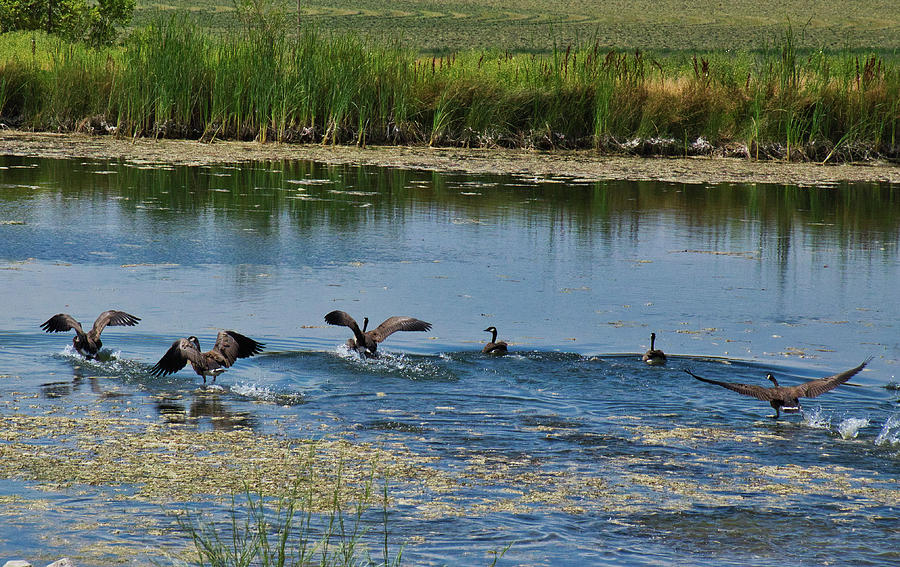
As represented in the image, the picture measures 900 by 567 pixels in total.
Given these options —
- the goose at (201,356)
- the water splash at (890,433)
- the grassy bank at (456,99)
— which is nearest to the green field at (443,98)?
the grassy bank at (456,99)

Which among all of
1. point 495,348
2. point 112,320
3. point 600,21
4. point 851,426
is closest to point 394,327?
point 495,348

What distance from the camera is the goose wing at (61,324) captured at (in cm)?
661

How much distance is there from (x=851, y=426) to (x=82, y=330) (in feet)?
13.9

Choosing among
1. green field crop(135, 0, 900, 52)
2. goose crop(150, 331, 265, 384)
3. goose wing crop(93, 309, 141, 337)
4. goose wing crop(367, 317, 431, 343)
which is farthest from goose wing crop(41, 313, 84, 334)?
green field crop(135, 0, 900, 52)

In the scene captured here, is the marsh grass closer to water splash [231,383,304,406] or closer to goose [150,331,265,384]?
water splash [231,383,304,406]

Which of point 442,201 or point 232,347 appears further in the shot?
point 442,201

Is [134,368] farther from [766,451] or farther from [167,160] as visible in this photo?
[167,160]

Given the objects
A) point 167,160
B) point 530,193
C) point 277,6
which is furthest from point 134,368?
point 277,6

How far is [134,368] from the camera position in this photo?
258 inches

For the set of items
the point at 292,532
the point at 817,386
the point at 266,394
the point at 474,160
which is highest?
the point at 474,160

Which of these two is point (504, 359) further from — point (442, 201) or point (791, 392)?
point (442, 201)

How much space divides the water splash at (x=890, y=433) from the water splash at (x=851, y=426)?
0.33ft

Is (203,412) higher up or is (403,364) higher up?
(403,364)

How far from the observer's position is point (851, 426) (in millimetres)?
5742
